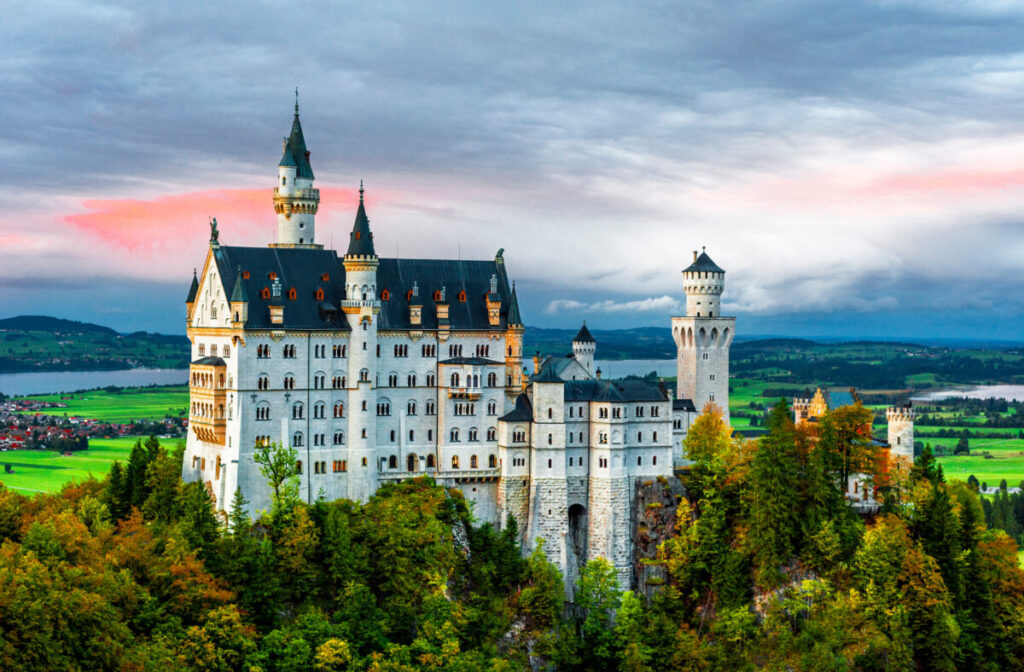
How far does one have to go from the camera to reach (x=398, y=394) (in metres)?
98.0

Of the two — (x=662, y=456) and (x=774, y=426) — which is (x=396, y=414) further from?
(x=774, y=426)

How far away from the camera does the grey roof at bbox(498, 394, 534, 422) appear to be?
99.2 metres

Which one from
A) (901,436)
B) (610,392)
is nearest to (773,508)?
(610,392)

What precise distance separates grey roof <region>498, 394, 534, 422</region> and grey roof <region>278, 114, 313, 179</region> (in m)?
27.2

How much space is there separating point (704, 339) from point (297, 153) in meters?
40.7

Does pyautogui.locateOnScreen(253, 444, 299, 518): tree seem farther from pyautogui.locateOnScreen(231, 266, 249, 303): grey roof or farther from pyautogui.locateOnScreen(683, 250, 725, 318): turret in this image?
pyautogui.locateOnScreen(683, 250, 725, 318): turret

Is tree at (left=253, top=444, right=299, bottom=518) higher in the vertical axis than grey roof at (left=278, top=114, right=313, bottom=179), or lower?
lower

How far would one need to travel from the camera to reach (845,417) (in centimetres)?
9881

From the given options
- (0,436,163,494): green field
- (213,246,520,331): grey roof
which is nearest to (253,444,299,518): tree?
(213,246,520,331): grey roof

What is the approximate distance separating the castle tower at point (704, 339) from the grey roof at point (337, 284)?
18.7m

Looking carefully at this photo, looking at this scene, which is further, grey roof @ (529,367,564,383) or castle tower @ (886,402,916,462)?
castle tower @ (886,402,916,462)

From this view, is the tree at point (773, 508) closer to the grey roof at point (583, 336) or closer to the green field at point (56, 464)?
the grey roof at point (583, 336)

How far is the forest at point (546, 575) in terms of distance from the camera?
8038 centimetres

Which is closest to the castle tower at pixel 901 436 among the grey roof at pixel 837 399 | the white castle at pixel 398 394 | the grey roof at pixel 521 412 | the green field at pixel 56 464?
the grey roof at pixel 837 399
